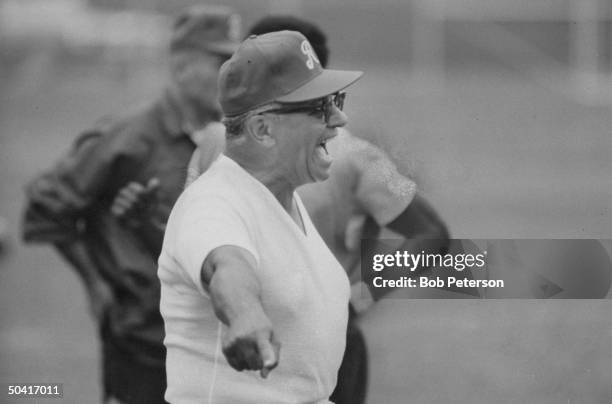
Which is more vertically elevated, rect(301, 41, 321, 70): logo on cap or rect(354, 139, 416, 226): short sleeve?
rect(301, 41, 321, 70): logo on cap

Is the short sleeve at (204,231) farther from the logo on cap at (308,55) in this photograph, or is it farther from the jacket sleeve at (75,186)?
the jacket sleeve at (75,186)

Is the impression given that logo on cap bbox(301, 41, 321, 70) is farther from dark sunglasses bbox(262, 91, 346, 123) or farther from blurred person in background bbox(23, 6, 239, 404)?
blurred person in background bbox(23, 6, 239, 404)

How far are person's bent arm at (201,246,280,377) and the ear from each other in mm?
311

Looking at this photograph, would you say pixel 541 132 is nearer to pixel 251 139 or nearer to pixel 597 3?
pixel 597 3

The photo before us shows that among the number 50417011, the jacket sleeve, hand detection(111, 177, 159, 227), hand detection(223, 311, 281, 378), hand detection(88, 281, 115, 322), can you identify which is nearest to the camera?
hand detection(223, 311, 281, 378)

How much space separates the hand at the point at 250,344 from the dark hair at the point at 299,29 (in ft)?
4.95

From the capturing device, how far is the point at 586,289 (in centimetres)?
317

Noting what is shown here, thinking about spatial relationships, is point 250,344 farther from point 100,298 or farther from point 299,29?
point 100,298

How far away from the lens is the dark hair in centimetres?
324

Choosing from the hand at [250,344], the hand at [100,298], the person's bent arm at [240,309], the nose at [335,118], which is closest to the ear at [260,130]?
the nose at [335,118]

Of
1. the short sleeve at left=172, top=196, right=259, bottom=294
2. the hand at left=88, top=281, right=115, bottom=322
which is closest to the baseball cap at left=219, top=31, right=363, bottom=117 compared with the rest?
the short sleeve at left=172, top=196, right=259, bottom=294

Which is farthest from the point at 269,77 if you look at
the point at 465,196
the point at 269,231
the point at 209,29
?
the point at 209,29

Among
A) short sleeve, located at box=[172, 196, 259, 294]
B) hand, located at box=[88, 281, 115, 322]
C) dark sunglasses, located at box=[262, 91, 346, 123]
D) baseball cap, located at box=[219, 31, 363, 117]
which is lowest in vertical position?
hand, located at box=[88, 281, 115, 322]

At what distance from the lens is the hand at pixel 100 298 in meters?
3.81
